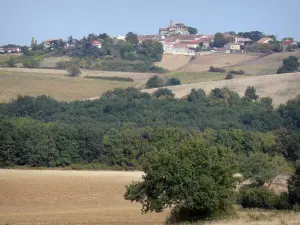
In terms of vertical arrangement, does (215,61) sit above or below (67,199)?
above

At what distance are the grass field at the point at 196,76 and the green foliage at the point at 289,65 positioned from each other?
586 cm

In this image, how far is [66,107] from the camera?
233 ft

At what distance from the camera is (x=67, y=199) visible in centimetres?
3584

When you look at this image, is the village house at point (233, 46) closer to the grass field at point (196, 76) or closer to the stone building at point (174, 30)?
the grass field at point (196, 76)

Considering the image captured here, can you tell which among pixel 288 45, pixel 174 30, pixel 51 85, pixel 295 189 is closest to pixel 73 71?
pixel 51 85

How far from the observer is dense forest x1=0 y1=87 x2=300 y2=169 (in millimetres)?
50875

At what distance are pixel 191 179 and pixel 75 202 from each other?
39.8 feet

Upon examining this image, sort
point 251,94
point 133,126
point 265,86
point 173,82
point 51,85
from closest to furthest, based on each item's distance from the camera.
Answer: point 133,126, point 251,94, point 265,86, point 51,85, point 173,82

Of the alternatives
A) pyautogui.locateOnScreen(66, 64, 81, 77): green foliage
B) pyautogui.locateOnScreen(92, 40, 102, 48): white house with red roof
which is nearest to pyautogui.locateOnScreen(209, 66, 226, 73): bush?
pyautogui.locateOnScreen(66, 64, 81, 77): green foliage

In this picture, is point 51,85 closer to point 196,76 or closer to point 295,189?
point 196,76

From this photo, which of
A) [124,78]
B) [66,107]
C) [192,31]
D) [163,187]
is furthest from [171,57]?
[163,187]

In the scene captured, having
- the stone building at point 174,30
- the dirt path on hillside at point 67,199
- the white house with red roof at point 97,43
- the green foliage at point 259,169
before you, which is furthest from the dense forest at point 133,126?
the stone building at point 174,30

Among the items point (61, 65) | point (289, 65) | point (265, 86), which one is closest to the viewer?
point (265, 86)

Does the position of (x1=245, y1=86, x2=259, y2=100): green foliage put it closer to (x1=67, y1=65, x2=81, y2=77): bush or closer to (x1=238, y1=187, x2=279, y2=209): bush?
(x1=67, y1=65, x2=81, y2=77): bush
